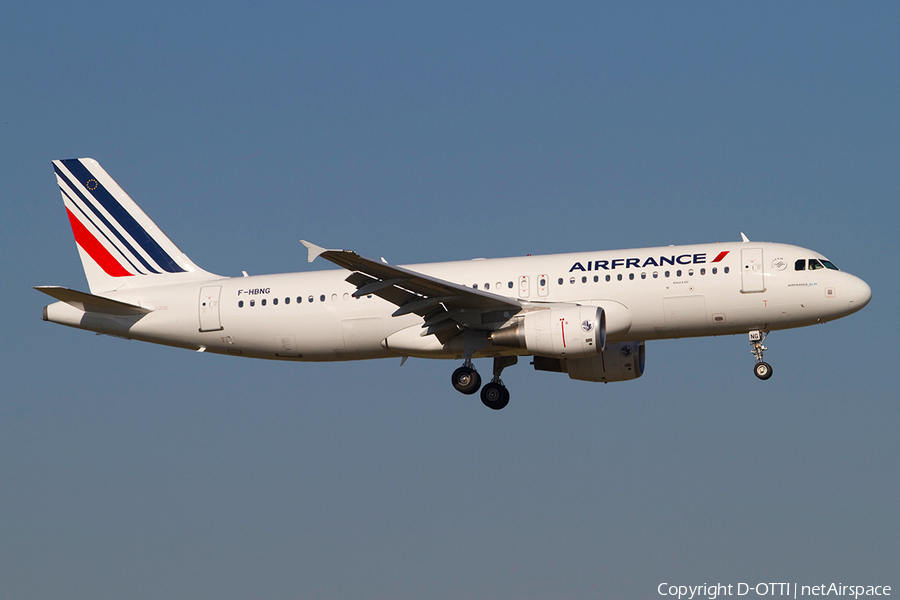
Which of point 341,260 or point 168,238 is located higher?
point 168,238

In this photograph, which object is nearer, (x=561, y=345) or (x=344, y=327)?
(x=561, y=345)

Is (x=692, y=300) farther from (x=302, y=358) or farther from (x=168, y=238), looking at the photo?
(x=168, y=238)

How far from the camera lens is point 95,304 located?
38562 millimetres

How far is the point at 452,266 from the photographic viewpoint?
37.8 metres

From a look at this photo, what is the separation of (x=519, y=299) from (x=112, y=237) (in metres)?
15.6

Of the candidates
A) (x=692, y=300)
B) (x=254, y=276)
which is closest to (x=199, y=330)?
(x=254, y=276)

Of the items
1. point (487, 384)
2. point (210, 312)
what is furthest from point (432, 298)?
point (210, 312)

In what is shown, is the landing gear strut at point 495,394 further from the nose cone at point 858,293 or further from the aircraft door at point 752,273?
the nose cone at point 858,293

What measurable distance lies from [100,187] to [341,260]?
1519cm

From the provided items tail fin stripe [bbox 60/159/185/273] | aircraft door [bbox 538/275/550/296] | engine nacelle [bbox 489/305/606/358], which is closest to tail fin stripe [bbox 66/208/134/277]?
tail fin stripe [bbox 60/159/185/273]

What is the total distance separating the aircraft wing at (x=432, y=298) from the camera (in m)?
33.1

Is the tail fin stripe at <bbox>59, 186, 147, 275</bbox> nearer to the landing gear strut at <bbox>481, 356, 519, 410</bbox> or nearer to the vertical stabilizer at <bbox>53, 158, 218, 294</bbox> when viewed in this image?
the vertical stabilizer at <bbox>53, 158, 218, 294</bbox>

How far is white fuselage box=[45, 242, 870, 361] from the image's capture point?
34.6m

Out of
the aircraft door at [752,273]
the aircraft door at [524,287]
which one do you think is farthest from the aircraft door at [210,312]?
the aircraft door at [752,273]
